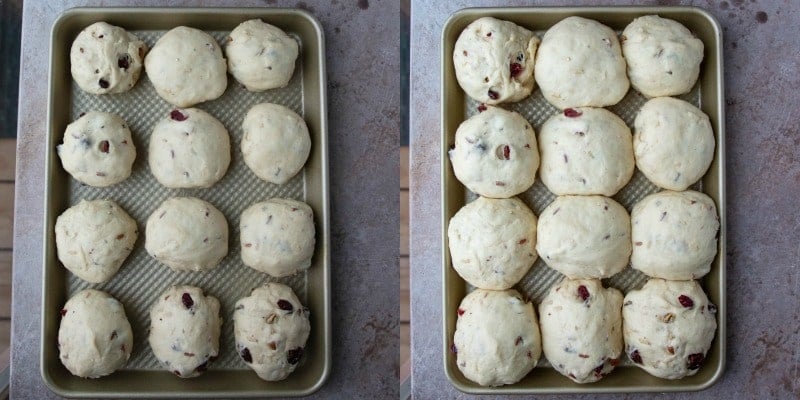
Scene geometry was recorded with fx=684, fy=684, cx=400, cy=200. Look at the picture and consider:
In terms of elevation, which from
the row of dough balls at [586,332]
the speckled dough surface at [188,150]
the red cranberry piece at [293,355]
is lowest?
the red cranberry piece at [293,355]

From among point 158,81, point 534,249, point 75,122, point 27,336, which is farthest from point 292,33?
point 27,336

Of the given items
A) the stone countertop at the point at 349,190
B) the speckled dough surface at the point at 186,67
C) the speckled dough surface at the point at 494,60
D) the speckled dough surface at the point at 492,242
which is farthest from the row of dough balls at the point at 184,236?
the speckled dough surface at the point at 494,60

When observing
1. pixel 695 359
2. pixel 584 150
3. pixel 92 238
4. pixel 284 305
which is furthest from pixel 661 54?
pixel 92 238

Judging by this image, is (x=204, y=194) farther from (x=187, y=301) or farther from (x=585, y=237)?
(x=585, y=237)

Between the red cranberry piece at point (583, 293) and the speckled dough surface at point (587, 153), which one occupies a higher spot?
the speckled dough surface at point (587, 153)

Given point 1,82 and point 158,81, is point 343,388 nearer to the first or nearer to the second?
point 158,81

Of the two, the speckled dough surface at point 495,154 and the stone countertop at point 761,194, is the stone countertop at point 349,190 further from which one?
the stone countertop at point 761,194

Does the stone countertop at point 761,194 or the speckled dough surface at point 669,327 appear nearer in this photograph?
the speckled dough surface at point 669,327
